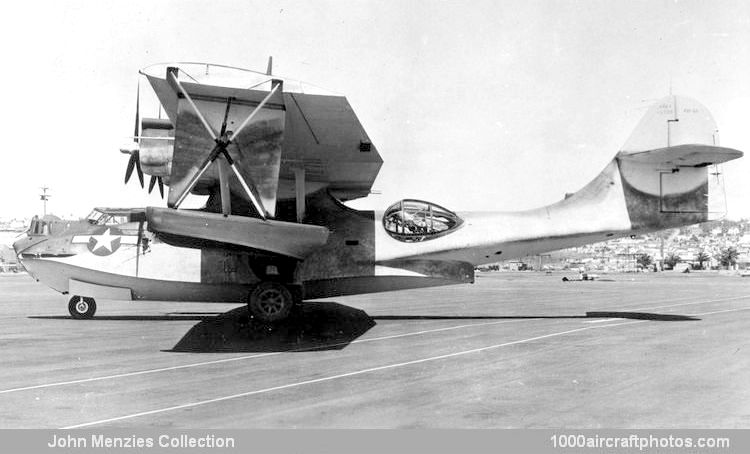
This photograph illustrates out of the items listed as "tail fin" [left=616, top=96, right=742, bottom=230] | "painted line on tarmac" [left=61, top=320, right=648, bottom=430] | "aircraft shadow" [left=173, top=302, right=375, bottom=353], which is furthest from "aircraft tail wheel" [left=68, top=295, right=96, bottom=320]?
"tail fin" [left=616, top=96, right=742, bottom=230]

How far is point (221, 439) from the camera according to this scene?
5.42 m

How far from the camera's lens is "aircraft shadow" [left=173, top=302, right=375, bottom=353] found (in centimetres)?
1159

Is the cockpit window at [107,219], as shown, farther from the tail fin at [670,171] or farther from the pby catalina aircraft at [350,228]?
the tail fin at [670,171]

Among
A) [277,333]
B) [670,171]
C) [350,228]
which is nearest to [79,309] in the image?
[277,333]

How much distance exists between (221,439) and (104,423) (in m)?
1.52

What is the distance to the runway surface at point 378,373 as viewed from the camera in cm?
641

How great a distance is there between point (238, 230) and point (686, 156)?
10997 mm

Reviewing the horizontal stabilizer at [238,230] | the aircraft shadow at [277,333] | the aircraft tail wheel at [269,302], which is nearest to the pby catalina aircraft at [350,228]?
the aircraft tail wheel at [269,302]

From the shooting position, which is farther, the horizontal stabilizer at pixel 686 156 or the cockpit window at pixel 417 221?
the cockpit window at pixel 417 221

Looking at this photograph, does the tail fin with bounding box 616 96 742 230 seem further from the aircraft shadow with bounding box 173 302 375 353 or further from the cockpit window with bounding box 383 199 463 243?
the aircraft shadow with bounding box 173 302 375 353

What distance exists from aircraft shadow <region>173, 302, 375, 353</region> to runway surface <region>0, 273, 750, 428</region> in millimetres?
56

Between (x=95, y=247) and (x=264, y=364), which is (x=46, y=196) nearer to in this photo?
(x=95, y=247)

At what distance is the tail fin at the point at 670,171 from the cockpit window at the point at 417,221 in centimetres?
473

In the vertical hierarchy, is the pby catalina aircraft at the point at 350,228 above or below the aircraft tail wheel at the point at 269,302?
above
